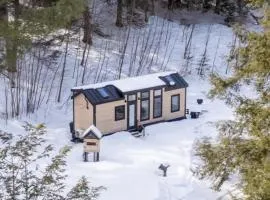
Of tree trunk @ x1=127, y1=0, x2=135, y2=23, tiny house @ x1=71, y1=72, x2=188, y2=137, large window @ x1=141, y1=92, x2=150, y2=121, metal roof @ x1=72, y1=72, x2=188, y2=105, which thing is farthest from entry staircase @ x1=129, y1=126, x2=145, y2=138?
tree trunk @ x1=127, y1=0, x2=135, y2=23

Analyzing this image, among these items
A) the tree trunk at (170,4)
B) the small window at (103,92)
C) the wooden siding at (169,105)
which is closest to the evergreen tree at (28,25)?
the small window at (103,92)

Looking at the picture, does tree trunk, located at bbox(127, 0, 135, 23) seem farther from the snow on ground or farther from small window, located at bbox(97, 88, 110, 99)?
small window, located at bbox(97, 88, 110, 99)

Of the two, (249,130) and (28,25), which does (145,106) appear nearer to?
(28,25)

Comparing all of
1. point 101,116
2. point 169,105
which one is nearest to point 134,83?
point 169,105

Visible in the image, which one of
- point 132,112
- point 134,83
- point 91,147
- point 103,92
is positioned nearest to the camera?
point 91,147

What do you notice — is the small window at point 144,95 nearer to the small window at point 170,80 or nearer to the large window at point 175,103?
the small window at point 170,80

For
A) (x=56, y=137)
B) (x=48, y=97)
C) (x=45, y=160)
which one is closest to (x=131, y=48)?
(x=48, y=97)
